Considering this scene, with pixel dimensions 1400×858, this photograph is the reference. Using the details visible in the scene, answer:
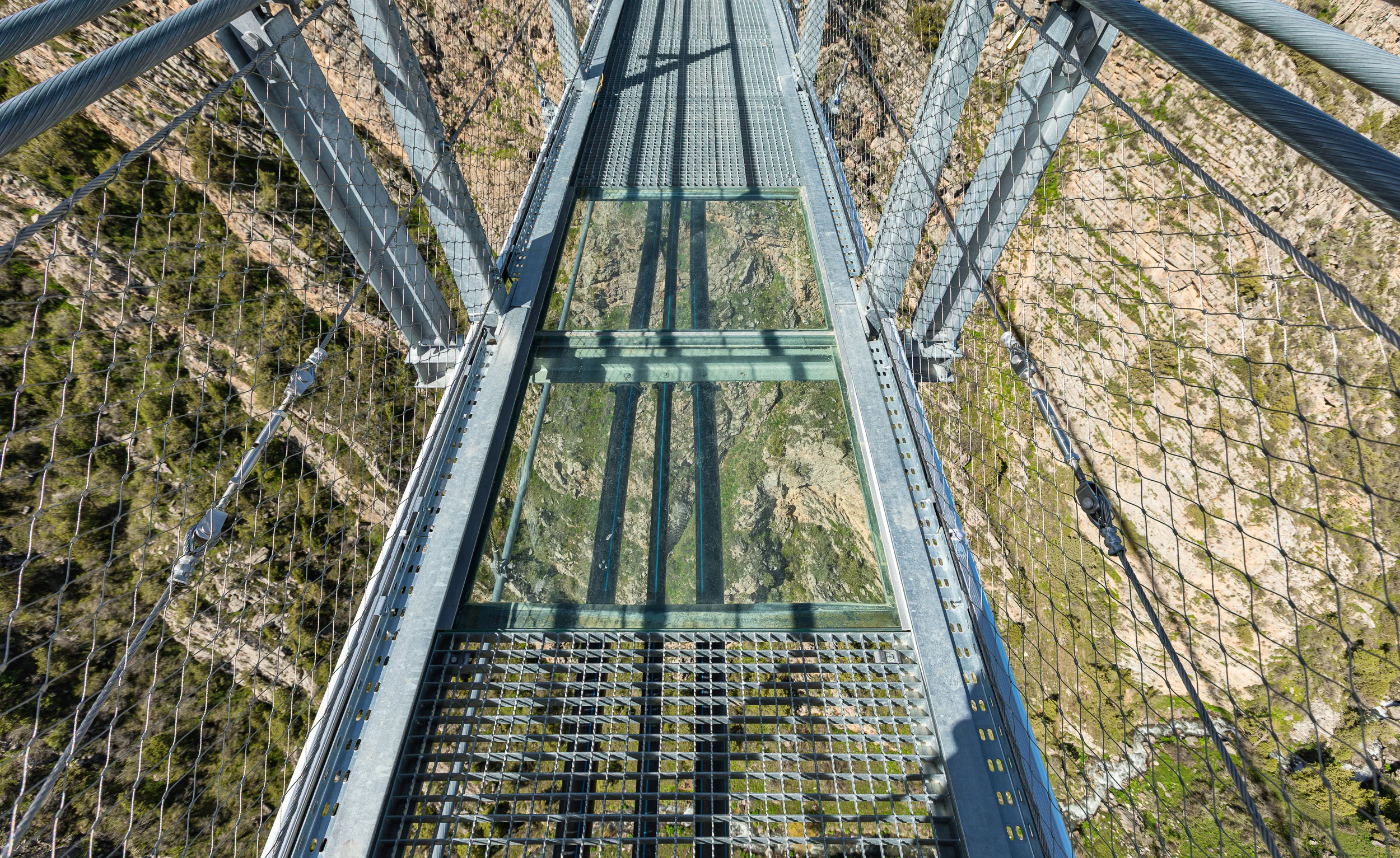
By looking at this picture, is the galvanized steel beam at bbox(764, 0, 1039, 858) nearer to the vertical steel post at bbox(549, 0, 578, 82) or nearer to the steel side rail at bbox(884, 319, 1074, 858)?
the steel side rail at bbox(884, 319, 1074, 858)

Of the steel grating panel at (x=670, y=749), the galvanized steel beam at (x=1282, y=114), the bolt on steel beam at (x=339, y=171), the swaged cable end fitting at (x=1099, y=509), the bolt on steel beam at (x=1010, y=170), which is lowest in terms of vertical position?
the steel grating panel at (x=670, y=749)

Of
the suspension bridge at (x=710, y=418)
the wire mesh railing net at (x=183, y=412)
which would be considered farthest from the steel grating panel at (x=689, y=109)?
the wire mesh railing net at (x=183, y=412)

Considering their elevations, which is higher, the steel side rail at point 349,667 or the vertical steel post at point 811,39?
the vertical steel post at point 811,39

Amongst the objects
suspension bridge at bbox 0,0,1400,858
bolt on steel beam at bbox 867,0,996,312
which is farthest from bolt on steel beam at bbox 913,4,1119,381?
bolt on steel beam at bbox 867,0,996,312

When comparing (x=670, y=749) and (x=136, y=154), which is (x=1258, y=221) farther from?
(x=136, y=154)

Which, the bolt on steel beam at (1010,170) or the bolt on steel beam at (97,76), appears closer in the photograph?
the bolt on steel beam at (97,76)

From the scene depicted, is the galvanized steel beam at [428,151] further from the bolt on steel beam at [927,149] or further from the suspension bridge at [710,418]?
the bolt on steel beam at [927,149]
